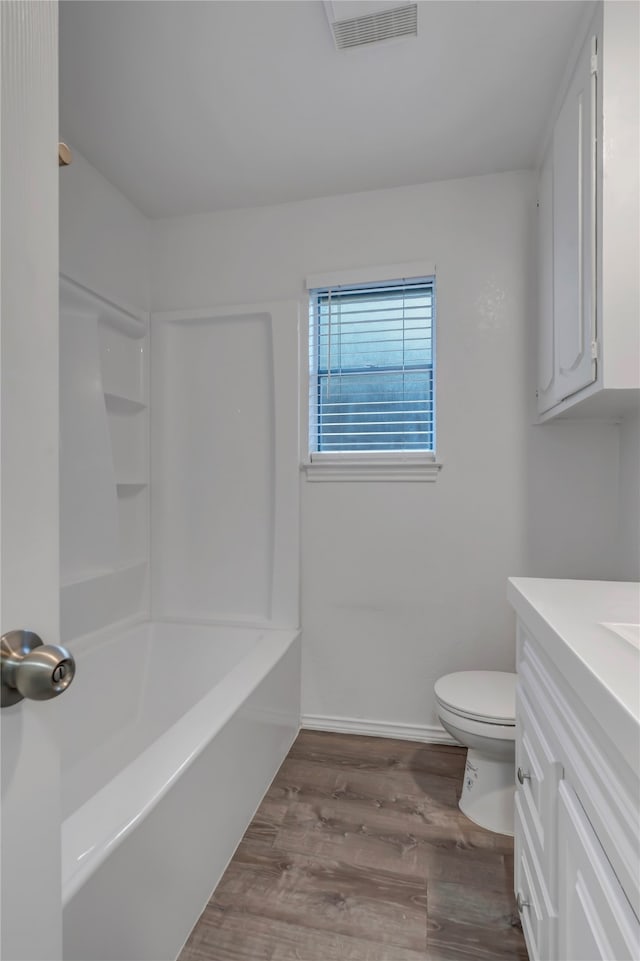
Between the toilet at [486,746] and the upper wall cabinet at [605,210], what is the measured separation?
1057 millimetres

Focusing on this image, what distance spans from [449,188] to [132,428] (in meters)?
1.83

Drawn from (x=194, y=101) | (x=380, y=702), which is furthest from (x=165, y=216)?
(x=380, y=702)

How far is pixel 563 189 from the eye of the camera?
5.36 ft

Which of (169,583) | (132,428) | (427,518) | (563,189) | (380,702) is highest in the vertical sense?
(563,189)

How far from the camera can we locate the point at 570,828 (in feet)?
2.59

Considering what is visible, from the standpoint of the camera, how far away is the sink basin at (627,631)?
35.0 inches

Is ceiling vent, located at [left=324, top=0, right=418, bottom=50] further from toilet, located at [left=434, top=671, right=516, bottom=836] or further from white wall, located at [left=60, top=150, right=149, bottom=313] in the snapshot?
toilet, located at [left=434, top=671, right=516, bottom=836]

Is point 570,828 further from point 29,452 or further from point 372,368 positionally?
point 372,368

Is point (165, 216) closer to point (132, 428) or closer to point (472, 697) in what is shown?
point (132, 428)

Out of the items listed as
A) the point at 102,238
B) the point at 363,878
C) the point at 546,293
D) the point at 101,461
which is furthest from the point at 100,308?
the point at 363,878

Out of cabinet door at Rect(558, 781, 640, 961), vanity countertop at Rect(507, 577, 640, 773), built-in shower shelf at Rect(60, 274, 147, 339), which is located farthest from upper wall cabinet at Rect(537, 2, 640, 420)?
built-in shower shelf at Rect(60, 274, 147, 339)

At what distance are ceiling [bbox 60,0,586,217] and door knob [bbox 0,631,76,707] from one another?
5.73 ft

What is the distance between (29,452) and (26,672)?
8.8 inches

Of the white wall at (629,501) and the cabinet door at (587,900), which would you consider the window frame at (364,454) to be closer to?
the white wall at (629,501)
